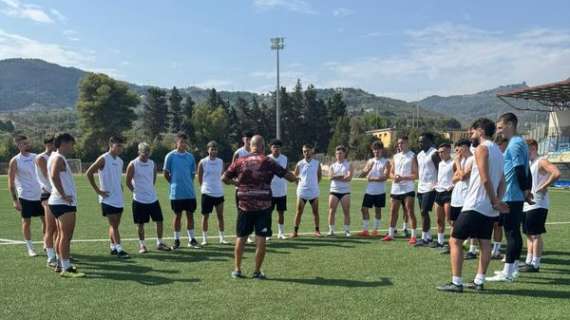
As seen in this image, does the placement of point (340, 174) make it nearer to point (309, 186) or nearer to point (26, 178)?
point (309, 186)

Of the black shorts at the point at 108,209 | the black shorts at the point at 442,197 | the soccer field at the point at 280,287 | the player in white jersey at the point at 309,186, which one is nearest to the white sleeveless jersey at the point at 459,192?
the black shorts at the point at 442,197

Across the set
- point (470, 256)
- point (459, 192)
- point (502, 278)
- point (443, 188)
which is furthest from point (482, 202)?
point (443, 188)

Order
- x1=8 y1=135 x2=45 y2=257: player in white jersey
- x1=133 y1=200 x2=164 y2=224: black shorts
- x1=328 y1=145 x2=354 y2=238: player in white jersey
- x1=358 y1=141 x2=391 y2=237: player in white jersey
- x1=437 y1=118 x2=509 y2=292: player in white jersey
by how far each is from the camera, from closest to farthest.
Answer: x1=437 y1=118 x2=509 y2=292: player in white jersey
x1=8 y1=135 x2=45 y2=257: player in white jersey
x1=133 y1=200 x2=164 y2=224: black shorts
x1=358 y1=141 x2=391 y2=237: player in white jersey
x1=328 y1=145 x2=354 y2=238: player in white jersey

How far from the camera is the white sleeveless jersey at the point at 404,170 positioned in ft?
35.1

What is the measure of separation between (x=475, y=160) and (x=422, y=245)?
162 inches

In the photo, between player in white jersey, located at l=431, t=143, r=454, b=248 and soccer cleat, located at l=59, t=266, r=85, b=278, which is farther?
player in white jersey, located at l=431, t=143, r=454, b=248

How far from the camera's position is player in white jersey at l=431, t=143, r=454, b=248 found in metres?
9.58

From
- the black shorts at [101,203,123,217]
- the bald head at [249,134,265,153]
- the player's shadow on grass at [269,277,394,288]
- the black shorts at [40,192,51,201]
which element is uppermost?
the bald head at [249,134,265,153]

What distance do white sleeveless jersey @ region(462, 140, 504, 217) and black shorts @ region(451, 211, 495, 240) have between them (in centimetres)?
6

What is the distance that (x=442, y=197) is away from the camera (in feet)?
31.6

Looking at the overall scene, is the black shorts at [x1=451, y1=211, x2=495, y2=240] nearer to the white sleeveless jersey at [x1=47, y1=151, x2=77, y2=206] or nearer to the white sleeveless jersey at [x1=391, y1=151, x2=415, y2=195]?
the white sleeveless jersey at [x1=391, y1=151, x2=415, y2=195]

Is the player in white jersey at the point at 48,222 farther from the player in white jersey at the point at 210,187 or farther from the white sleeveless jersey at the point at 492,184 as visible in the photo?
the white sleeveless jersey at the point at 492,184

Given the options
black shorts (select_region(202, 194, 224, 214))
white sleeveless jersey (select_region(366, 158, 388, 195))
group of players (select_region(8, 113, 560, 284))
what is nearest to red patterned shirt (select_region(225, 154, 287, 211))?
group of players (select_region(8, 113, 560, 284))

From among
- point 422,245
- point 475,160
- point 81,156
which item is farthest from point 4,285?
point 81,156
